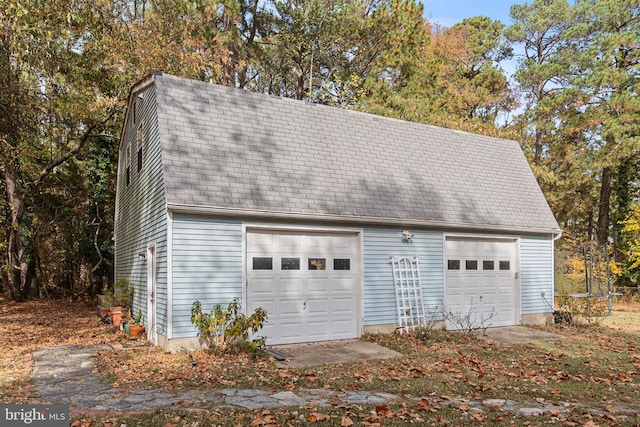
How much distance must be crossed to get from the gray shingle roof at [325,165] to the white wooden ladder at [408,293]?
3.53 ft

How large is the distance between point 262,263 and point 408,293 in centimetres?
364

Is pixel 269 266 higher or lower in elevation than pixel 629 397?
higher

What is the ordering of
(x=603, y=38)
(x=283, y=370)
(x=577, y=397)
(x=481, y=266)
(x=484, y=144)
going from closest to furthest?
(x=577, y=397), (x=283, y=370), (x=481, y=266), (x=484, y=144), (x=603, y=38)

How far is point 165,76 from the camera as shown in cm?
1077

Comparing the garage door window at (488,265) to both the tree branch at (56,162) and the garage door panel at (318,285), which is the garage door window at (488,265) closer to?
the garage door panel at (318,285)

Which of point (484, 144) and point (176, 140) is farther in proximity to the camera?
point (484, 144)

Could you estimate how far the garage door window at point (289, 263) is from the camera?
10266 mm

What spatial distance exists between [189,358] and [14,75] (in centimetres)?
1351

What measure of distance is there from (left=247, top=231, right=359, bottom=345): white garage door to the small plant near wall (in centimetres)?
75

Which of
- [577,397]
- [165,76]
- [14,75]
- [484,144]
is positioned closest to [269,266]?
[165,76]

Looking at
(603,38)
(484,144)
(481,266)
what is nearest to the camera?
(481,266)

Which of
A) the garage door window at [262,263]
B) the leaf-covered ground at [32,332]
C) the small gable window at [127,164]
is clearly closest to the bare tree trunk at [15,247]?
the leaf-covered ground at [32,332]

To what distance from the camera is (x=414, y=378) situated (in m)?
7.64

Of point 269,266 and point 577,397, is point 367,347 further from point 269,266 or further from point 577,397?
point 577,397
